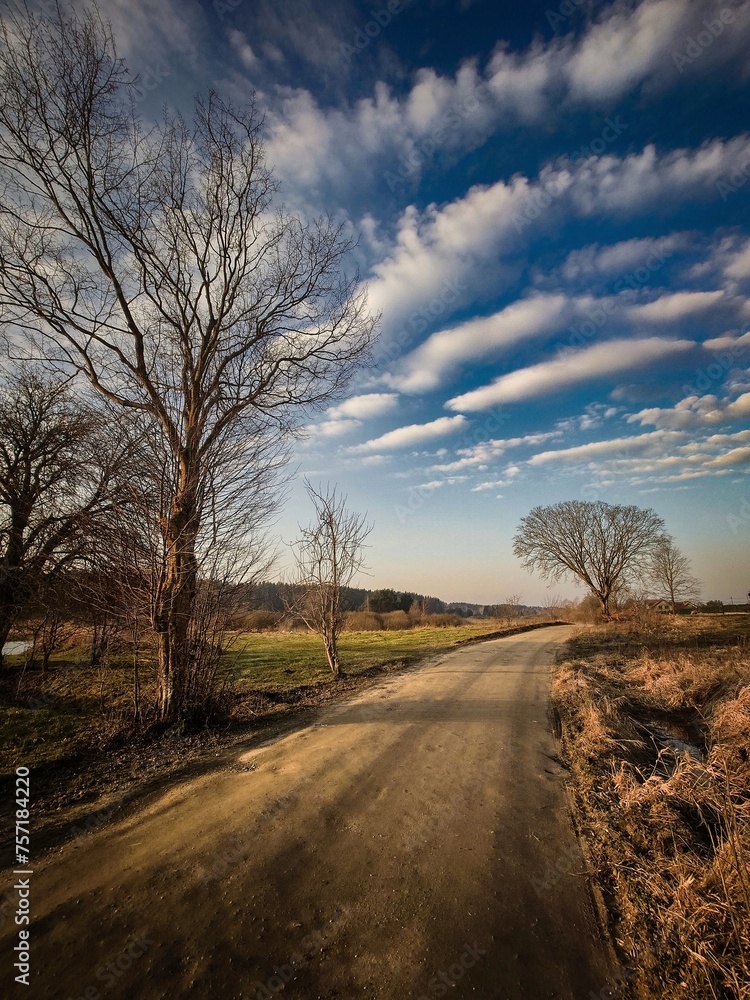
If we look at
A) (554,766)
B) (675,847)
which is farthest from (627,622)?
(675,847)

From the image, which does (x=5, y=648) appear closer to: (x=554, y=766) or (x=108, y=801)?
(x=108, y=801)

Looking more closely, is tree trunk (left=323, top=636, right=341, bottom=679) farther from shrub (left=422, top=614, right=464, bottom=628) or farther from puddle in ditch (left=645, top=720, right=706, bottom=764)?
shrub (left=422, top=614, right=464, bottom=628)

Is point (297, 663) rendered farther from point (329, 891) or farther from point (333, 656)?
point (329, 891)

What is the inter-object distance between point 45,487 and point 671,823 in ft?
35.5

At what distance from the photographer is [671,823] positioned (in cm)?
369

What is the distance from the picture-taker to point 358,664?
13.3m

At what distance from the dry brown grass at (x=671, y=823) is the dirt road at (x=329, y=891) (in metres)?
0.30

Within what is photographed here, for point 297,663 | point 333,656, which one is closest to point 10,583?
point 333,656

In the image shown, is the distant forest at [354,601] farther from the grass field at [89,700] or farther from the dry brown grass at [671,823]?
the dry brown grass at [671,823]

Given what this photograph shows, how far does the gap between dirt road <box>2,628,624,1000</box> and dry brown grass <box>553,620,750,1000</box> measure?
0.98ft

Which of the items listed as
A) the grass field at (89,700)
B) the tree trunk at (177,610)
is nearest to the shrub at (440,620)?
the grass field at (89,700)

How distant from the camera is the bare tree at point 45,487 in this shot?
21.5ft

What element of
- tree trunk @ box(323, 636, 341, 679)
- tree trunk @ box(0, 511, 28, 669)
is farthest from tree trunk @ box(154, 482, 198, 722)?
tree trunk @ box(323, 636, 341, 679)

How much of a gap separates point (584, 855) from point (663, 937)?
40.1 inches
